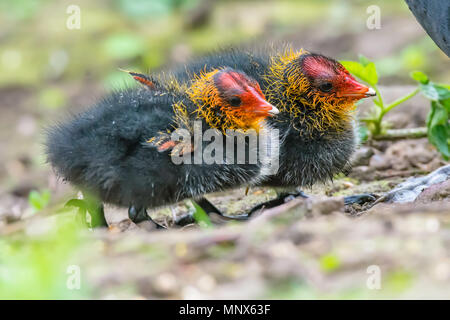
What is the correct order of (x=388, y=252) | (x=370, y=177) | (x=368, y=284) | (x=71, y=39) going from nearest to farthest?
(x=368, y=284)
(x=388, y=252)
(x=370, y=177)
(x=71, y=39)

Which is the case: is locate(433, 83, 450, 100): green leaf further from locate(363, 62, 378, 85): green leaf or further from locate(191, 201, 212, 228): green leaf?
locate(191, 201, 212, 228): green leaf

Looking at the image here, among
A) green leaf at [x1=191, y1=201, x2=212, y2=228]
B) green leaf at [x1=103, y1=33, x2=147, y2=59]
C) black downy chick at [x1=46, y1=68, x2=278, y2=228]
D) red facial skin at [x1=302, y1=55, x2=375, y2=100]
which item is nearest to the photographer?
black downy chick at [x1=46, y1=68, x2=278, y2=228]

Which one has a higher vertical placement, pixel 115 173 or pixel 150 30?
pixel 150 30

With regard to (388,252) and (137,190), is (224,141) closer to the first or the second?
(137,190)

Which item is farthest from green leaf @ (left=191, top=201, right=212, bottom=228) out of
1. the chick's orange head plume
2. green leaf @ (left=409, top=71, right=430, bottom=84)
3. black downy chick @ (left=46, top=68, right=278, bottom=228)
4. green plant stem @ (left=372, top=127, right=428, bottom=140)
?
green plant stem @ (left=372, top=127, right=428, bottom=140)

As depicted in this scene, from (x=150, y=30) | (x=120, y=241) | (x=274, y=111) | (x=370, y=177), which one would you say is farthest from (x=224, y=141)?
(x=150, y=30)

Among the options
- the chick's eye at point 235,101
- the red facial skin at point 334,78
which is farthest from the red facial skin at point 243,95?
the red facial skin at point 334,78

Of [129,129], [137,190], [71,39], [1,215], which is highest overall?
[71,39]
